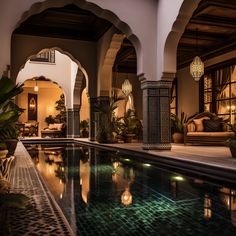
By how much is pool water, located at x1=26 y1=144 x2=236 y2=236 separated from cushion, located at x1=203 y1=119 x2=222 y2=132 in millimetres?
5392

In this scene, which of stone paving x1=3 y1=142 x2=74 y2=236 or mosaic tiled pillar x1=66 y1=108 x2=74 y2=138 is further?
mosaic tiled pillar x1=66 y1=108 x2=74 y2=138

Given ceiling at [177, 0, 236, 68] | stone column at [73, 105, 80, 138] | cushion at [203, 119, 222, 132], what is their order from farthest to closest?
stone column at [73, 105, 80, 138] → cushion at [203, 119, 222, 132] → ceiling at [177, 0, 236, 68]

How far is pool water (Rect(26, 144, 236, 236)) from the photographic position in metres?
2.23

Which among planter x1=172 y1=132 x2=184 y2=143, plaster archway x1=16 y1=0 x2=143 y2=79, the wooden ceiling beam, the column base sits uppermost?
the wooden ceiling beam

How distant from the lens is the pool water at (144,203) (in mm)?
2234

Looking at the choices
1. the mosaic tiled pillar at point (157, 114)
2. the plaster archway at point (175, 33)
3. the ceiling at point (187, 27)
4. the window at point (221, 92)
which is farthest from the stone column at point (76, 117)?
the plaster archway at point (175, 33)

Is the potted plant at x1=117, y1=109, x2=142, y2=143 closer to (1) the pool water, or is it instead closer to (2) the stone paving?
(1) the pool water

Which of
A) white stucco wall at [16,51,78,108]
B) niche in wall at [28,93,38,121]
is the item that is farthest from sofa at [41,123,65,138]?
niche in wall at [28,93,38,121]

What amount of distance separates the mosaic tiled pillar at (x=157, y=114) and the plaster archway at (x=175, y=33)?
1.45 feet

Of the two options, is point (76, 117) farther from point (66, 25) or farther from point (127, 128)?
point (66, 25)

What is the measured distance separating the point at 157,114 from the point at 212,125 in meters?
2.99

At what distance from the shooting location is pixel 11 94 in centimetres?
191

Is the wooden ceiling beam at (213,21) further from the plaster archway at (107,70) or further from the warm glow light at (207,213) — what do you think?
the warm glow light at (207,213)

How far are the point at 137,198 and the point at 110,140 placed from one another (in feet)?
26.1
